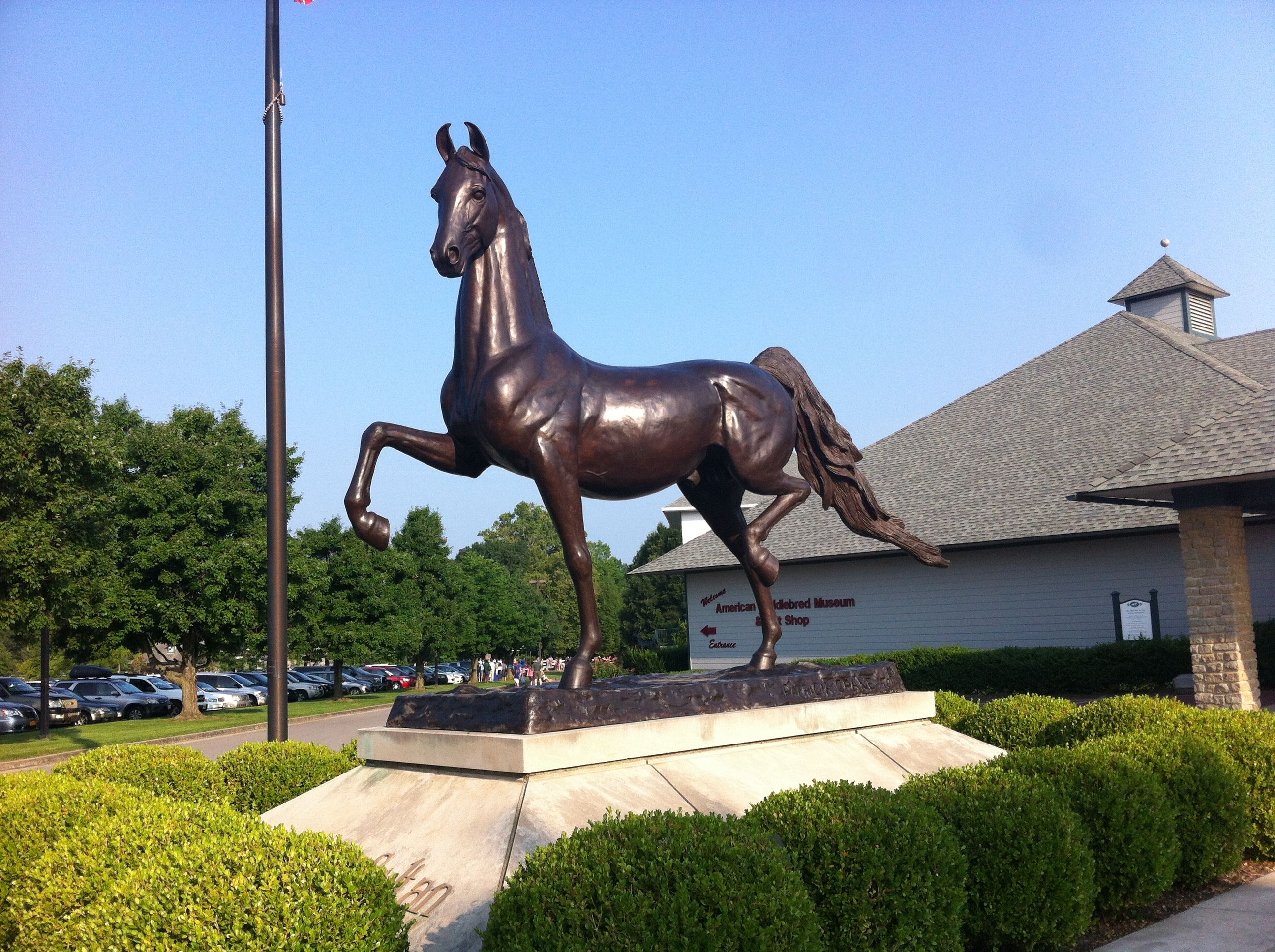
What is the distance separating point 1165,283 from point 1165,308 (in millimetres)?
862

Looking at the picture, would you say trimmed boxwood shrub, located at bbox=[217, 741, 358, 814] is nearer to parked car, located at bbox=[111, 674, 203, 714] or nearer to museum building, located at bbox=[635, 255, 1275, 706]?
museum building, located at bbox=[635, 255, 1275, 706]

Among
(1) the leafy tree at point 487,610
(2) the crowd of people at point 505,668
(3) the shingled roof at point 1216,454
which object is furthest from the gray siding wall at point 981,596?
(2) the crowd of people at point 505,668

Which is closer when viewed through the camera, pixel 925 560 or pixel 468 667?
pixel 925 560

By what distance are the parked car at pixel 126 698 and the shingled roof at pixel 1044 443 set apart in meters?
17.6

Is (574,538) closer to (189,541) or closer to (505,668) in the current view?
(189,541)

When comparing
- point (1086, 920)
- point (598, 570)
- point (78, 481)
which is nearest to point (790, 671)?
point (1086, 920)

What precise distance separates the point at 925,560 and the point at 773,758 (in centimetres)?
267

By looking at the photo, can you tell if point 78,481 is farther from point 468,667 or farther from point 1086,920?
point 468,667

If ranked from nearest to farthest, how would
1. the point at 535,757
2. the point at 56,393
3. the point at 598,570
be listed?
the point at 535,757
the point at 56,393
the point at 598,570

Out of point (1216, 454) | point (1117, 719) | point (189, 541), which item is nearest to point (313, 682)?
point (189, 541)

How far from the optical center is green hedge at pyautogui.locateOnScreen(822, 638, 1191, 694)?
1977cm

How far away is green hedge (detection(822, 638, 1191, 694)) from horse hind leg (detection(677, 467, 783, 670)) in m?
12.0

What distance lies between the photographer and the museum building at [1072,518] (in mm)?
15945

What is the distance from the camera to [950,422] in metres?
31.9
